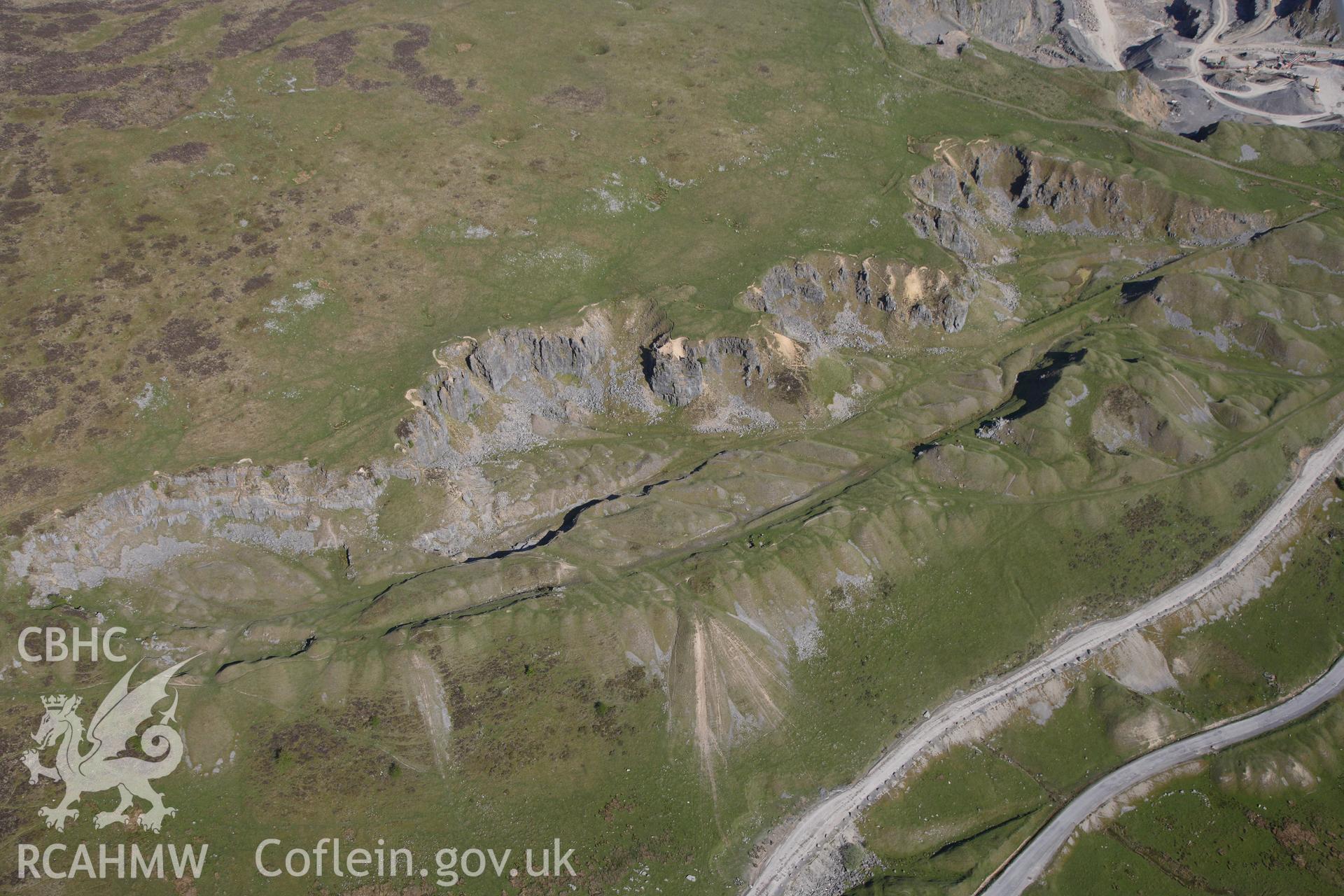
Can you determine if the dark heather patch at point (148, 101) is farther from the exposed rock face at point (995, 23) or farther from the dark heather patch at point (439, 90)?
the exposed rock face at point (995, 23)

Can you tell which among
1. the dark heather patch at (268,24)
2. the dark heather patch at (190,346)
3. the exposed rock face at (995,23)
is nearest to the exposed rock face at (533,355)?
the dark heather patch at (190,346)

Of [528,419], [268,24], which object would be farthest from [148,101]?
[528,419]

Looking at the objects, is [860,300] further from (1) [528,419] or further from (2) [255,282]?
(2) [255,282]

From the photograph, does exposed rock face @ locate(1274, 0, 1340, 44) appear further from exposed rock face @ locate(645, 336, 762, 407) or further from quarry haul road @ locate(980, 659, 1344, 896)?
exposed rock face @ locate(645, 336, 762, 407)

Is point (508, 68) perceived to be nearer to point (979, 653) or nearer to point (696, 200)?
point (696, 200)

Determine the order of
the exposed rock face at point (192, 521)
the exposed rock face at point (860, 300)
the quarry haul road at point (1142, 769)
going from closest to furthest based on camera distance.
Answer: the quarry haul road at point (1142, 769) < the exposed rock face at point (192, 521) < the exposed rock face at point (860, 300)

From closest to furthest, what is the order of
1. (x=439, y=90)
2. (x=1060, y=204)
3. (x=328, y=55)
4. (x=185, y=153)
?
(x=185, y=153)
(x=1060, y=204)
(x=439, y=90)
(x=328, y=55)

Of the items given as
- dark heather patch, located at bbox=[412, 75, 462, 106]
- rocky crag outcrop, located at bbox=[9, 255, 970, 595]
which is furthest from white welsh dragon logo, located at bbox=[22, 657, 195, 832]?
dark heather patch, located at bbox=[412, 75, 462, 106]
